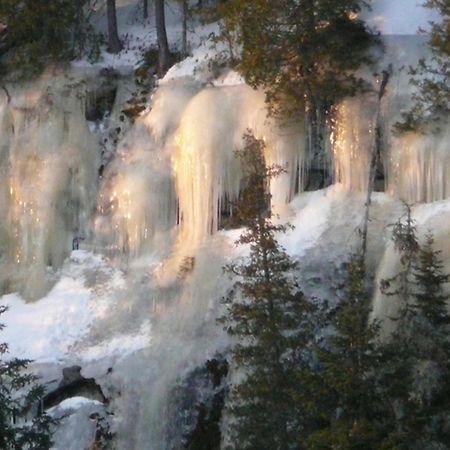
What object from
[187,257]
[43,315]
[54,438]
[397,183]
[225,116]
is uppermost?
[225,116]

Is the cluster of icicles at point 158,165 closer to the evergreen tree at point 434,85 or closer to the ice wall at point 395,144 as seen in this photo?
the ice wall at point 395,144

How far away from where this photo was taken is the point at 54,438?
2002 cm

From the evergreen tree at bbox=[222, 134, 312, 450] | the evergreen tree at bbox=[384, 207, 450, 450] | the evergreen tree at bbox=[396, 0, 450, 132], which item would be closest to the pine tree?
the evergreen tree at bbox=[384, 207, 450, 450]

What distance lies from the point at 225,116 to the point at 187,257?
11.5ft

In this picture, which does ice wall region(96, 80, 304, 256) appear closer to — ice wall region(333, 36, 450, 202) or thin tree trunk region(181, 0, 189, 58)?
ice wall region(333, 36, 450, 202)

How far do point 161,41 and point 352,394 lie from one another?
49.3 ft

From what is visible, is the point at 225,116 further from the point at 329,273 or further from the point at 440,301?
the point at 440,301

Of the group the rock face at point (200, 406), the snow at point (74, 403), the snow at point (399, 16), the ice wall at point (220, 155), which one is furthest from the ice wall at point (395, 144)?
the snow at point (74, 403)

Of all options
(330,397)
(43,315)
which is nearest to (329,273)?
(330,397)

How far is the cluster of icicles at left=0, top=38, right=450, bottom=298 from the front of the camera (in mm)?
21172

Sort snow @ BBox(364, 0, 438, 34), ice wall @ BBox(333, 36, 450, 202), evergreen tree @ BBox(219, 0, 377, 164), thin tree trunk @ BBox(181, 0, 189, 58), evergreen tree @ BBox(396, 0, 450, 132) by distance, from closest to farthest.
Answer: evergreen tree @ BBox(396, 0, 450, 132)
ice wall @ BBox(333, 36, 450, 202)
evergreen tree @ BBox(219, 0, 377, 164)
snow @ BBox(364, 0, 438, 34)
thin tree trunk @ BBox(181, 0, 189, 58)

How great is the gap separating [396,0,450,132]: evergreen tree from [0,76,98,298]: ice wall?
8.59 meters

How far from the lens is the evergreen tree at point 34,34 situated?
1034 inches

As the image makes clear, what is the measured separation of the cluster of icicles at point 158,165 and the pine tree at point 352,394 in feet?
22.7
